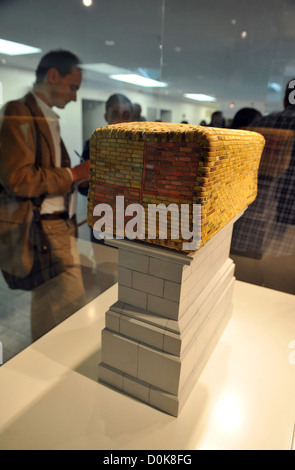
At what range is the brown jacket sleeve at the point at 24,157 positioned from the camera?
1.52 metres

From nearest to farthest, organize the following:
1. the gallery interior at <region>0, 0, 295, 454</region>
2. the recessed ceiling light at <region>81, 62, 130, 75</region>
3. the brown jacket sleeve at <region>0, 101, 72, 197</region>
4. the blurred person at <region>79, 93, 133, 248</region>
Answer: the gallery interior at <region>0, 0, 295, 454</region> < the brown jacket sleeve at <region>0, 101, 72, 197</region> < the recessed ceiling light at <region>81, 62, 130, 75</region> < the blurred person at <region>79, 93, 133, 248</region>

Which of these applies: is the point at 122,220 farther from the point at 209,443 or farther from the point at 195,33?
the point at 195,33

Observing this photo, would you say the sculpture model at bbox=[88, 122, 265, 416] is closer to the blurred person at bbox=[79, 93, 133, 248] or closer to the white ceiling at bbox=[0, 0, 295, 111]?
the white ceiling at bbox=[0, 0, 295, 111]

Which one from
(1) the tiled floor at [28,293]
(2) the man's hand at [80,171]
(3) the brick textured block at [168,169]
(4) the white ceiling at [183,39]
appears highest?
(4) the white ceiling at [183,39]

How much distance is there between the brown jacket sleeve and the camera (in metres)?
1.52

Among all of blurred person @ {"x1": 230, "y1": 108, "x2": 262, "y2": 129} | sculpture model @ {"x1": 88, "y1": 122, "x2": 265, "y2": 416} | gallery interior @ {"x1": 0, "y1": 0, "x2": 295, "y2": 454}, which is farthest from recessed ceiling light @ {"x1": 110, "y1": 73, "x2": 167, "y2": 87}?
sculpture model @ {"x1": 88, "y1": 122, "x2": 265, "y2": 416}

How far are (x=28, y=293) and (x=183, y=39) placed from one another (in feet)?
6.54

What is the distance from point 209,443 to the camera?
1.02m

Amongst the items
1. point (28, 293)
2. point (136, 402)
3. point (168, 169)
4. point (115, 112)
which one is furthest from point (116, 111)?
point (136, 402)

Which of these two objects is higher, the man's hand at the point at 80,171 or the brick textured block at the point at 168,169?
the brick textured block at the point at 168,169

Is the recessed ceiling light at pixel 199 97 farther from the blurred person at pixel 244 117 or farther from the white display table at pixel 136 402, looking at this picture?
the white display table at pixel 136 402

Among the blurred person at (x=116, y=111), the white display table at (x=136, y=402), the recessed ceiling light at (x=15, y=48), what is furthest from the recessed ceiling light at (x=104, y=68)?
the white display table at (x=136, y=402)

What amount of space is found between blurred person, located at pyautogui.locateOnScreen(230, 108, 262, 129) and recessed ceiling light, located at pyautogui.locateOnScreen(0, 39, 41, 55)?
1.17 meters

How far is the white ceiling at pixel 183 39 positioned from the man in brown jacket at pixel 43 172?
143 mm
